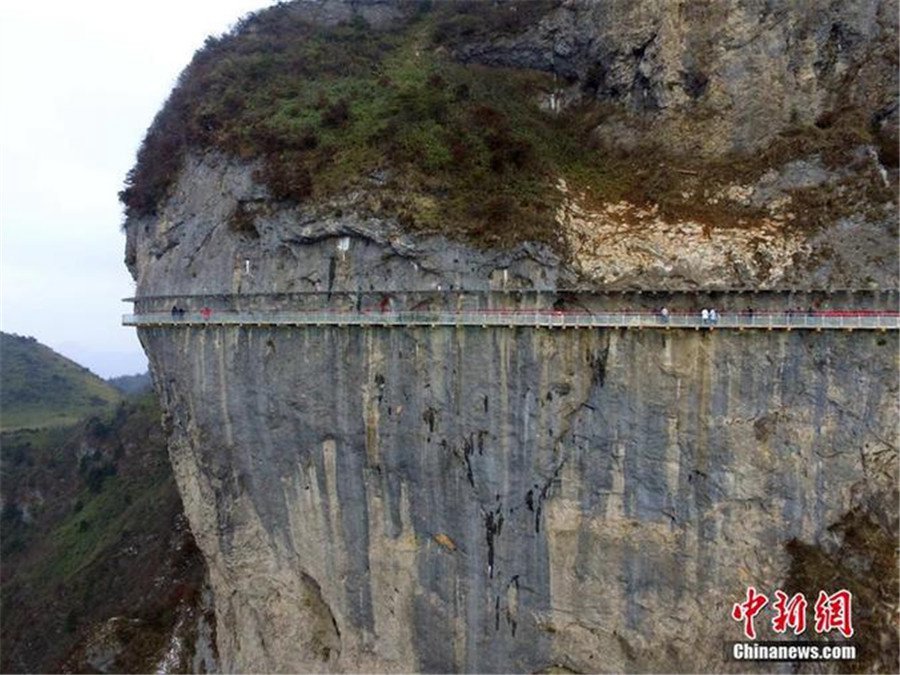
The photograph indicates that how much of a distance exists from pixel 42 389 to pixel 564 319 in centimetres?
9705

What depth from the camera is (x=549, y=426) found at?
20250mm

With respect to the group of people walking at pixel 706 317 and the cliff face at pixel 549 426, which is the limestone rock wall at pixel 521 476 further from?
the group of people walking at pixel 706 317

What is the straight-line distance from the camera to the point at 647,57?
996 inches

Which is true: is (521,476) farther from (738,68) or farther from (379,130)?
(738,68)

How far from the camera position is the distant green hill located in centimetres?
8394

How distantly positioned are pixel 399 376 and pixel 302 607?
10267 mm

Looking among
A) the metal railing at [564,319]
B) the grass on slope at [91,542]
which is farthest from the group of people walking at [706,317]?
the grass on slope at [91,542]

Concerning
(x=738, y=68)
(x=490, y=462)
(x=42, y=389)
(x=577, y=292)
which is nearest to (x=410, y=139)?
(x=577, y=292)

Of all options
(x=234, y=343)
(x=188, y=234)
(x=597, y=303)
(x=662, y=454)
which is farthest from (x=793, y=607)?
(x=188, y=234)

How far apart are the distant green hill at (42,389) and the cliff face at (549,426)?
71217 millimetres

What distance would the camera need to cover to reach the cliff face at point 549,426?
19.0m

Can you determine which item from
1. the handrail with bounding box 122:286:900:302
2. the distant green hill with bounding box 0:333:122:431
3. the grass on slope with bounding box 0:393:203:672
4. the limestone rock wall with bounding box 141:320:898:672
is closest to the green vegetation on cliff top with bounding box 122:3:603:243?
the handrail with bounding box 122:286:900:302

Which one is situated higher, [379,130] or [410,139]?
[379,130]

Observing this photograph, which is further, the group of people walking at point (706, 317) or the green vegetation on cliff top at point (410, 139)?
the green vegetation on cliff top at point (410, 139)
